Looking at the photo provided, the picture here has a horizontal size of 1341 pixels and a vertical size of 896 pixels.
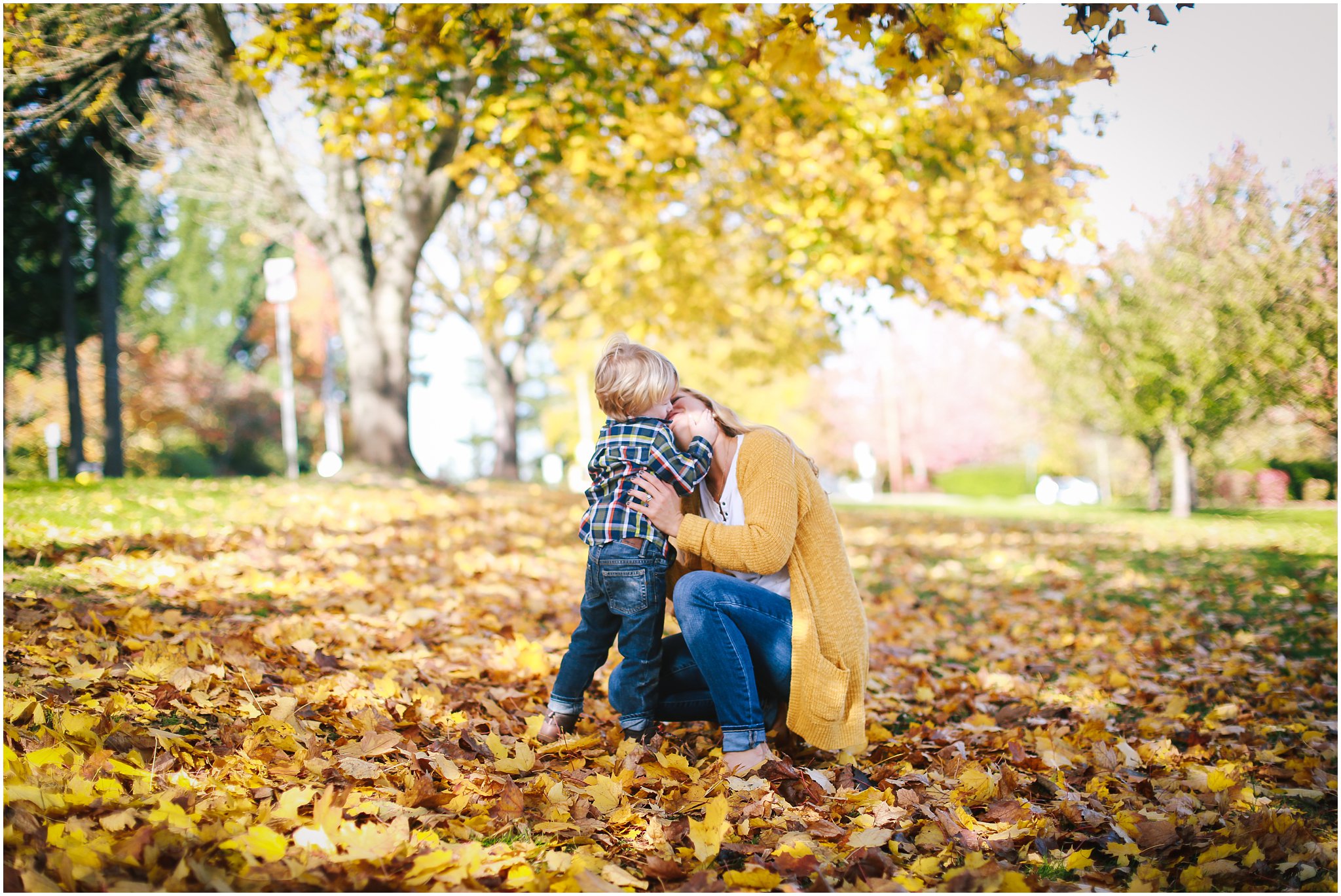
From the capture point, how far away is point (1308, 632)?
6.02 metres

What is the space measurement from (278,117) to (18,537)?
26.5 feet

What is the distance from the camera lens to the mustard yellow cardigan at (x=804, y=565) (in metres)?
2.87

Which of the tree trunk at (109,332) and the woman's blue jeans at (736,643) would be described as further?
the tree trunk at (109,332)

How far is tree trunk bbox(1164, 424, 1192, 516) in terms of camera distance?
17953 mm

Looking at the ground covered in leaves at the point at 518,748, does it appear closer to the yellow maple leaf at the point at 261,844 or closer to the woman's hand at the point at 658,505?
the yellow maple leaf at the point at 261,844

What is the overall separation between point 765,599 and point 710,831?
0.81 metres

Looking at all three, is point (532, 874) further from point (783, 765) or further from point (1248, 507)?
point (1248, 507)

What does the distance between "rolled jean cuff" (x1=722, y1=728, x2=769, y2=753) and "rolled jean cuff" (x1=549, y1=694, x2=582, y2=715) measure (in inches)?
22.2

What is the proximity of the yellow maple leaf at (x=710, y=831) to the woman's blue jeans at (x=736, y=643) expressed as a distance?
16.1 inches

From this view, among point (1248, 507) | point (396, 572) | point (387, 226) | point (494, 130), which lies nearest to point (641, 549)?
point (396, 572)

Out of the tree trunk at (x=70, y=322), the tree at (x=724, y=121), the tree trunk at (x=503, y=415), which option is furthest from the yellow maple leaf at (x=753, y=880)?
the tree trunk at (x=503, y=415)

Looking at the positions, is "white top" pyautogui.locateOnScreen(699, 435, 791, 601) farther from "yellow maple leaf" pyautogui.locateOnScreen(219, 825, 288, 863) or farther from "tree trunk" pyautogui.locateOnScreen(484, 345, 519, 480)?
"tree trunk" pyautogui.locateOnScreen(484, 345, 519, 480)

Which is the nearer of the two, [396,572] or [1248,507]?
[396,572]

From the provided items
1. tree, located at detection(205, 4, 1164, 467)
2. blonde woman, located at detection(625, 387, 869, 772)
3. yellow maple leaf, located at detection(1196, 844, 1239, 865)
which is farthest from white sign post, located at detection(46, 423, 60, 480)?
yellow maple leaf, located at detection(1196, 844, 1239, 865)
